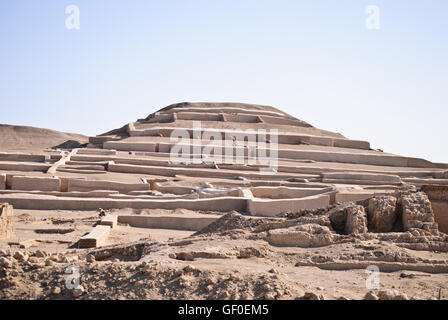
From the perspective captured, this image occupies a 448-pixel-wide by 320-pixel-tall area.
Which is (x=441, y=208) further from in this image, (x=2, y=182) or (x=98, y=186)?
(x=2, y=182)

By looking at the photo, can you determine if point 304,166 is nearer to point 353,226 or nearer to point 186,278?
point 353,226

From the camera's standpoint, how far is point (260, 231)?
25.0 ft

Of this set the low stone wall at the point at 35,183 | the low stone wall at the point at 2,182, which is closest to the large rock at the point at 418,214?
the low stone wall at the point at 35,183

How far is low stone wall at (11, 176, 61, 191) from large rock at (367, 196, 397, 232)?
9.86m

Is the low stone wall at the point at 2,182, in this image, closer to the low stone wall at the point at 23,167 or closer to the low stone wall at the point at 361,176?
the low stone wall at the point at 23,167

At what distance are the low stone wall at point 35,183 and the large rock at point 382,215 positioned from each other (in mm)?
9862

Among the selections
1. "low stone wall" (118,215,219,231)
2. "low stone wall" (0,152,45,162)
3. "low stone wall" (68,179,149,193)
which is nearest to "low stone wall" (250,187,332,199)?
"low stone wall" (68,179,149,193)

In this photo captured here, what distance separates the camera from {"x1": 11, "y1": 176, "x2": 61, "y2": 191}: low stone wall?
48.9 feet

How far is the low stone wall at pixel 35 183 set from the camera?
1491 cm

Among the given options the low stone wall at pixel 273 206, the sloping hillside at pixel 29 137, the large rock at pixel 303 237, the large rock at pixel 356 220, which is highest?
the sloping hillside at pixel 29 137

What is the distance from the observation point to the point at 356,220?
24.4 ft

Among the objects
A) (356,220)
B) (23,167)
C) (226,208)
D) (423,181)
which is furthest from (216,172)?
(356,220)

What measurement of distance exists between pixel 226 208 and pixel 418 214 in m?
6.29

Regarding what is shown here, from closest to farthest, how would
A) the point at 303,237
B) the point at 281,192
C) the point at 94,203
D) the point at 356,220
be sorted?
the point at 303,237 → the point at 356,220 → the point at 94,203 → the point at 281,192
